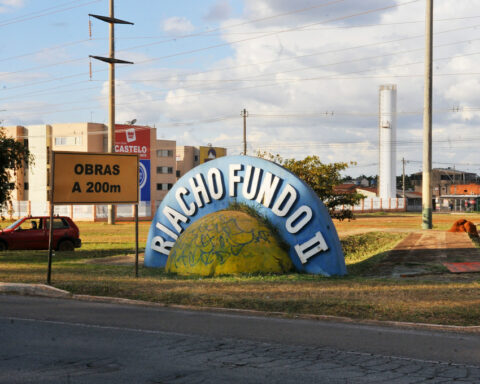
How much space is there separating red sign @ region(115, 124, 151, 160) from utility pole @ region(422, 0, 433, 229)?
5462 centimetres

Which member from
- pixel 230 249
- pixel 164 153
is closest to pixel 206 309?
pixel 230 249

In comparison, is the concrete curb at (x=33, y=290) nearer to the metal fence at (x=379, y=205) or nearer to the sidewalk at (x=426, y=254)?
the sidewalk at (x=426, y=254)

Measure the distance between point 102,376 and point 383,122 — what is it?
106m

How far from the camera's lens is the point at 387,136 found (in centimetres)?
10981

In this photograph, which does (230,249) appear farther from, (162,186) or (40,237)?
(162,186)

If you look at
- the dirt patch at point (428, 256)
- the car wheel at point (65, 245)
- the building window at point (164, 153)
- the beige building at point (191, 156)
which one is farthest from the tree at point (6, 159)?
the beige building at point (191, 156)

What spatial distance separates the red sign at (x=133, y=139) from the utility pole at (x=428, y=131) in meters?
54.6

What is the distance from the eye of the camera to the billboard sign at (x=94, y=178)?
55.3 ft

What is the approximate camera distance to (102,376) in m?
7.43

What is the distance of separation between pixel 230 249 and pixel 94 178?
4133 millimetres

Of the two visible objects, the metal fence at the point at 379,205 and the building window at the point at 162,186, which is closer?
the metal fence at the point at 379,205

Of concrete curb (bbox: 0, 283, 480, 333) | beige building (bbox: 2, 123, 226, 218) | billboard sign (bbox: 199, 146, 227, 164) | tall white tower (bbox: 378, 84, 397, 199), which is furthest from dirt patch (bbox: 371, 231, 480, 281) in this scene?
billboard sign (bbox: 199, 146, 227, 164)

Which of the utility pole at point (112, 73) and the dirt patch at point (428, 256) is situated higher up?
the utility pole at point (112, 73)

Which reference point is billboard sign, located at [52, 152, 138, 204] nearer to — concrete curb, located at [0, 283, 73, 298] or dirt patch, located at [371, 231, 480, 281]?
concrete curb, located at [0, 283, 73, 298]
